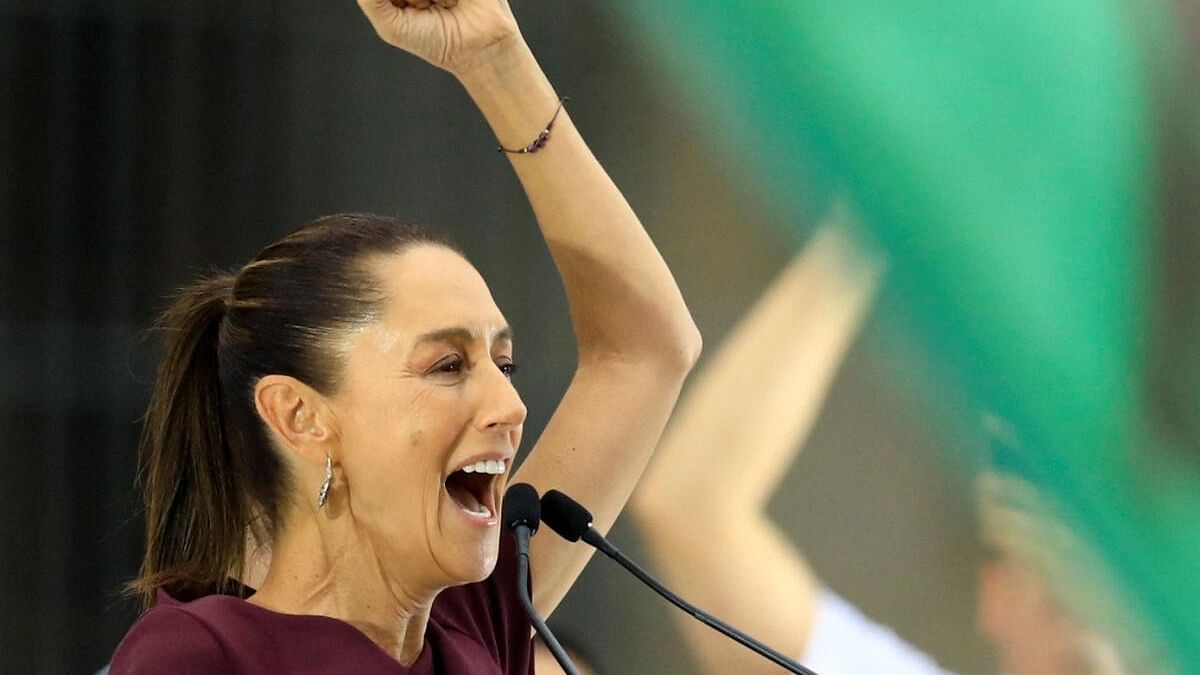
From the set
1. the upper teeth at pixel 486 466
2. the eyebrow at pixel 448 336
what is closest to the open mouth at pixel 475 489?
the upper teeth at pixel 486 466

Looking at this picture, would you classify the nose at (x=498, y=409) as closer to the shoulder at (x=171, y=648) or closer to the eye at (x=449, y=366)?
the eye at (x=449, y=366)

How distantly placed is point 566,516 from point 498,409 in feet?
0.35

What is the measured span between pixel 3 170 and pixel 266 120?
32 centimetres

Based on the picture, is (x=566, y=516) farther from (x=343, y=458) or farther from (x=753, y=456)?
(x=753, y=456)

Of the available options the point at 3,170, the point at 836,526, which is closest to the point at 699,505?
the point at 836,526

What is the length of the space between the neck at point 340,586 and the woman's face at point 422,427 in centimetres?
1

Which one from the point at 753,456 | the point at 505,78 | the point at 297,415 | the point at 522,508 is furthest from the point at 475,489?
the point at 753,456

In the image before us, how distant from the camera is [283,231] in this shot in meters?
1.84

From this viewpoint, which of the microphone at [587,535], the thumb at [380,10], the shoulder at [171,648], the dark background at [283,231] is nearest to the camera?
the shoulder at [171,648]

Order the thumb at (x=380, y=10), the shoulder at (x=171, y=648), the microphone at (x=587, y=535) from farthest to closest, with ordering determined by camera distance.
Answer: the thumb at (x=380, y=10)
the microphone at (x=587, y=535)
the shoulder at (x=171, y=648)

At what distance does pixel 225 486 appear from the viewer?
1.25 m

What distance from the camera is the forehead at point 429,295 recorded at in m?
1.18

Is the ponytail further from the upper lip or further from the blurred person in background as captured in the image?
the blurred person in background

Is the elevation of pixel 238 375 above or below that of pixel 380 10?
below
